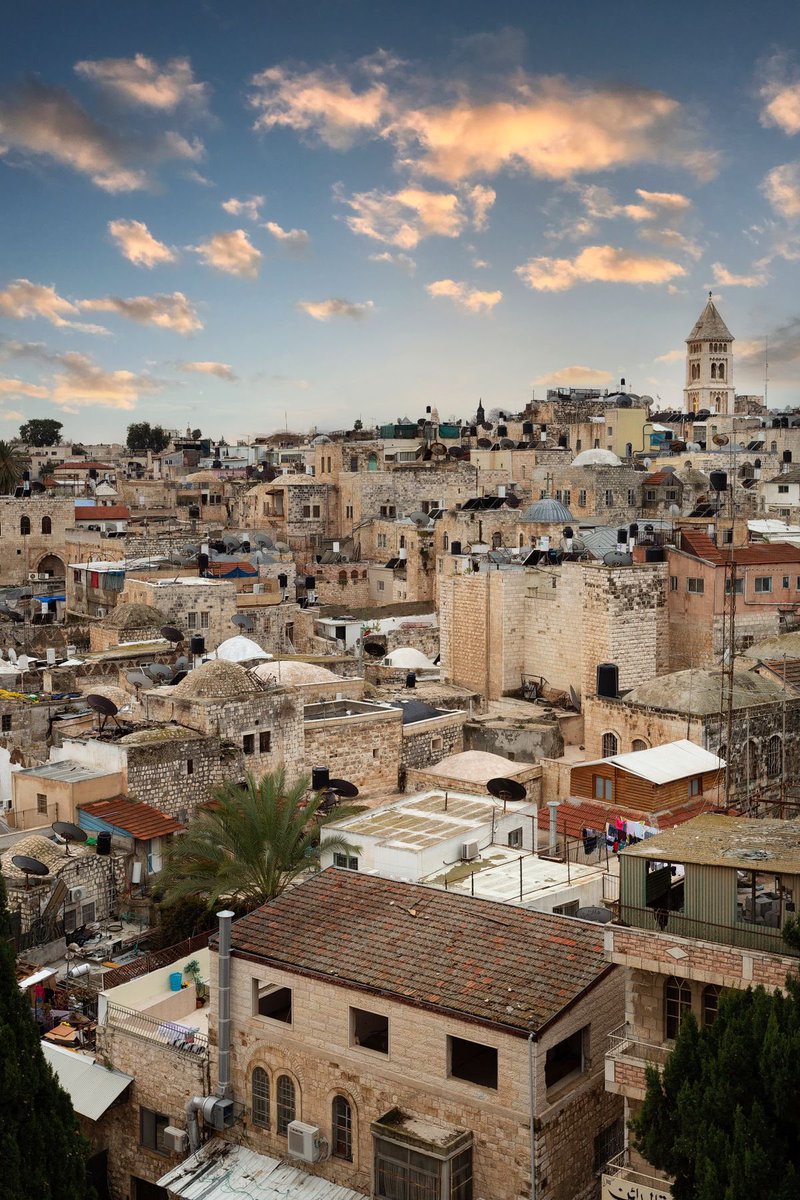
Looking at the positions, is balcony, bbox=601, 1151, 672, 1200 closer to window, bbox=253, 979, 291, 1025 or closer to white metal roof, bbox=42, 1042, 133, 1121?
→ window, bbox=253, 979, 291, 1025

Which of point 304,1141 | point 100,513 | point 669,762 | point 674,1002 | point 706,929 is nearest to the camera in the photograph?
point 706,929

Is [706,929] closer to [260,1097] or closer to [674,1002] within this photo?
[674,1002]

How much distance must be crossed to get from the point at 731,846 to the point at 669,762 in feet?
35.9

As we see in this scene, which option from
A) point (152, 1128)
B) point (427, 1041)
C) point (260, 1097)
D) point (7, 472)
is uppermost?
point (7, 472)

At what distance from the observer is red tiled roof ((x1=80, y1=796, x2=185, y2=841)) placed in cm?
2364

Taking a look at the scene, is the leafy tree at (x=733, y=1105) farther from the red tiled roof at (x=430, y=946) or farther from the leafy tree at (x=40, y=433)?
the leafy tree at (x=40, y=433)

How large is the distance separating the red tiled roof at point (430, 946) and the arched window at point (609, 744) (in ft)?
43.3

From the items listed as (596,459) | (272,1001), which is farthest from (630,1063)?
(596,459)

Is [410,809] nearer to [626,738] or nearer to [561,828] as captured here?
[561,828]

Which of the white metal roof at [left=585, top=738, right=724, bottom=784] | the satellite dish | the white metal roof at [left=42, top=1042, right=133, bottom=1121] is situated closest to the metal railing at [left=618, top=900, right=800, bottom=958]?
the white metal roof at [left=42, top=1042, right=133, bottom=1121]

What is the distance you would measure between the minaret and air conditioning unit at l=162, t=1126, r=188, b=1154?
299 ft

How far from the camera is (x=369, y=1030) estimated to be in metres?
15.9

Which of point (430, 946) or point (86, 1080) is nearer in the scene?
point (430, 946)

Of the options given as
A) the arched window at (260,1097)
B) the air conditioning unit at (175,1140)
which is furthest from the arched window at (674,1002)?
the air conditioning unit at (175,1140)
